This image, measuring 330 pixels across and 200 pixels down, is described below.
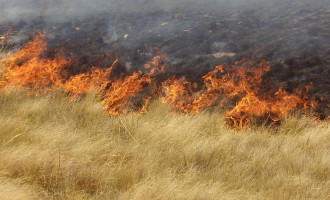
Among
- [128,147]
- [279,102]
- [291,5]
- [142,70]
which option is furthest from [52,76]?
[291,5]

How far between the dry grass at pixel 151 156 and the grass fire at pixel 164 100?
15 mm

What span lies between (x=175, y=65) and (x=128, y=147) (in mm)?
2587

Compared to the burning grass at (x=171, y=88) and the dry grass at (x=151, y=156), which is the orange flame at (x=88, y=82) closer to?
the burning grass at (x=171, y=88)

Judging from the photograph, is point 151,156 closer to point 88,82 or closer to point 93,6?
point 88,82

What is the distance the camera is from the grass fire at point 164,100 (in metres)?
2.77

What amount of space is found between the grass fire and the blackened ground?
0.09ft

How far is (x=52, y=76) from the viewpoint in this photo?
561cm

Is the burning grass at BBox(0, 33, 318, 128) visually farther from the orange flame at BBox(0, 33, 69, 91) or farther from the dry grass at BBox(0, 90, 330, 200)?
the dry grass at BBox(0, 90, 330, 200)

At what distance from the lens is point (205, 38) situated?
20.2 ft

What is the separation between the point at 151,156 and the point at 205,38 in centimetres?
353

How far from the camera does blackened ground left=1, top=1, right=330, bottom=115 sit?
202 inches

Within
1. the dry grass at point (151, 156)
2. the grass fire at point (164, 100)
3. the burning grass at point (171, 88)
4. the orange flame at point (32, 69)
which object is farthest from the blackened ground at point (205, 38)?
the dry grass at point (151, 156)

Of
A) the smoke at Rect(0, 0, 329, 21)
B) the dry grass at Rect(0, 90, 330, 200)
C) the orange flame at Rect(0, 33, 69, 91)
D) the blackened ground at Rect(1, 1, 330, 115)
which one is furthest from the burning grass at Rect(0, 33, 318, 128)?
the smoke at Rect(0, 0, 329, 21)

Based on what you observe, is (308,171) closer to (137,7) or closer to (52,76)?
(52,76)
